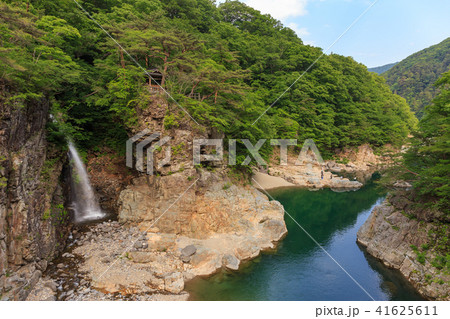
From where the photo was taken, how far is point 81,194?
16375 mm

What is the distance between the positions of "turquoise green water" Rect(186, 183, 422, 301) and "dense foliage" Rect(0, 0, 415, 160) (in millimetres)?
9046

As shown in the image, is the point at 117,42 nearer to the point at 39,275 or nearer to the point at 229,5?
the point at 39,275

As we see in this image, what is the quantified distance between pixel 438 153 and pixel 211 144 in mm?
12434

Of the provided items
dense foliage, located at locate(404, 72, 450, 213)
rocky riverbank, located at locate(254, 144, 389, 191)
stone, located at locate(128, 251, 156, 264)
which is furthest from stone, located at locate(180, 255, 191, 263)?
rocky riverbank, located at locate(254, 144, 389, 191)

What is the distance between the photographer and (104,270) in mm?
11102

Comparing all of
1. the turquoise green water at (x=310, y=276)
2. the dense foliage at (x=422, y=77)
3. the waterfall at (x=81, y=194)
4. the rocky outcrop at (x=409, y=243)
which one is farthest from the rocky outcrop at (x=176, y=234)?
the dense foliage at (x=422, y=77)

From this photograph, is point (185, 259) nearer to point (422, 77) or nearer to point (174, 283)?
point (174, 283)

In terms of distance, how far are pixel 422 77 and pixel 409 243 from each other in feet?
283

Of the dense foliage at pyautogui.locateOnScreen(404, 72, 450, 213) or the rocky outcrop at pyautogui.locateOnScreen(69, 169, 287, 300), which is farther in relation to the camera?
the rocky outcrop at pyautogui.locateOnScreen(69, 169, 287, 300)

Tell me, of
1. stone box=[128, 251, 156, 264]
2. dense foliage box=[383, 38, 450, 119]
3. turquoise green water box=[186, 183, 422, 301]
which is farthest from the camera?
dense foliage box=[383, 38, 450, 119]

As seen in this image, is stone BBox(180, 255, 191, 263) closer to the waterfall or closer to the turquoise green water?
the turquoise green water

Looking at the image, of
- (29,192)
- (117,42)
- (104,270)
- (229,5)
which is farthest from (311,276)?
(229,5)

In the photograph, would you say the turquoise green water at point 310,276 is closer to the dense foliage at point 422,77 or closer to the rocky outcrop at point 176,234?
the rocky outcrop at point 176,234

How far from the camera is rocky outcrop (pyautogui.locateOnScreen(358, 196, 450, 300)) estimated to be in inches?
426
